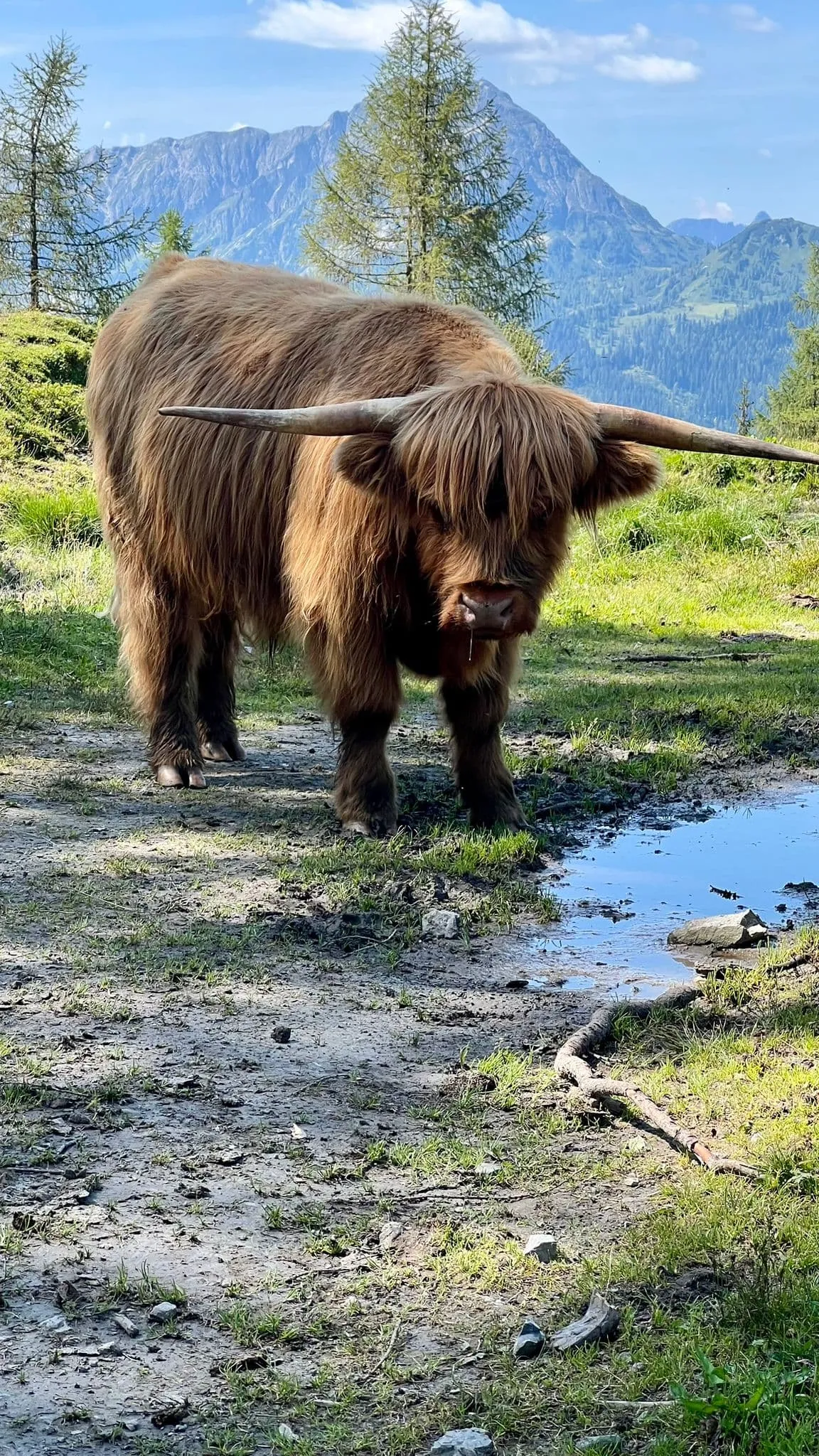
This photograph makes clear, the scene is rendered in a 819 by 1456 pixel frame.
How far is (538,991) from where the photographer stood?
12.5 ft

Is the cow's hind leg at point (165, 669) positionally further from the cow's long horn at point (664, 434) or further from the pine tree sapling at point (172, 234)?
the pine tree sapling at point (172, 234)

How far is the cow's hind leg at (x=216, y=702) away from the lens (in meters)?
6.34

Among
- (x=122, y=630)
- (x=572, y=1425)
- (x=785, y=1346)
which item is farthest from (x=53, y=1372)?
(x=122, y=630)

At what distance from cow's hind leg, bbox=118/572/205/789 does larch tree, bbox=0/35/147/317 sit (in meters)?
18.8

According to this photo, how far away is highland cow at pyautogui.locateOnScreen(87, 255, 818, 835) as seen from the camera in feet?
14.5

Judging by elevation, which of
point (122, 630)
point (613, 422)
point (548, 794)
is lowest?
point (548, 794)

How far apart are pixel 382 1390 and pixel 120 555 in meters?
4.50

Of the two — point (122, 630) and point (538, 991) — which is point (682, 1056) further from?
point (122, 630)

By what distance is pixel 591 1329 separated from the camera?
2.22 meters

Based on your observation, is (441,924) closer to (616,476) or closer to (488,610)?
(488,610)

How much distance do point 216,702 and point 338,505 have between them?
1.83 metres

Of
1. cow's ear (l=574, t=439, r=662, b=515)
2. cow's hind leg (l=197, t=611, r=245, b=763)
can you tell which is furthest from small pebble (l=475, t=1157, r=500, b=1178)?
cow's hind leg (l=197, t=611, r=245, b=763)

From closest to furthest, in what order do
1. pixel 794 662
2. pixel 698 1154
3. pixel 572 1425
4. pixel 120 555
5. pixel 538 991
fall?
pixel 572 1425
pixel 698 1154
pixel 538 991
pixel 120 555
pixel 794 662

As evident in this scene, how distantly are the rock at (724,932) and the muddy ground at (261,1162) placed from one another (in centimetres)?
46
